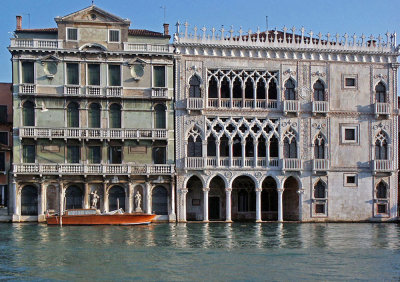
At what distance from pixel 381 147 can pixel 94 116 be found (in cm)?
1667

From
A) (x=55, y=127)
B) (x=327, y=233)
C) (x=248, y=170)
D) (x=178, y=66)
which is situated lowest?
(x=327, y=233)

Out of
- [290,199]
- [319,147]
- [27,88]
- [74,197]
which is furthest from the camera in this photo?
[290,199]

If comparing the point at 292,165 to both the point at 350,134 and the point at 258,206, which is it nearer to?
the point at 258,206

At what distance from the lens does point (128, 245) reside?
26.6m

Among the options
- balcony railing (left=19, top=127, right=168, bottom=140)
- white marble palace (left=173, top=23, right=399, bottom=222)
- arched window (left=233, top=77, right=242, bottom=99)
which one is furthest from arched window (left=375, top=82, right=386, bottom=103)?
balcony railing (left=19, top=127, right=168, bottom=140)

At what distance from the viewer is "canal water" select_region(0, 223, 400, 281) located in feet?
66.5

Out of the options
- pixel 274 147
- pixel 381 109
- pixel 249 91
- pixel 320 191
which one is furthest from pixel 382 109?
pixel 249 91

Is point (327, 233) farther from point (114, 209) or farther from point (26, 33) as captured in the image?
point (26, 33)

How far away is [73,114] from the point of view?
38.1m

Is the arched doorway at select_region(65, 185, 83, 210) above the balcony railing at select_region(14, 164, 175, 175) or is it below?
below

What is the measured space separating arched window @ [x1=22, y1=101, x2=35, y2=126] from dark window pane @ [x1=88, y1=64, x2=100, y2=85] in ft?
11.0

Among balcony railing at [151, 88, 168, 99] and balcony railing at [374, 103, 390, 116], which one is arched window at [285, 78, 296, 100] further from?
balcony railing at [151, 88, 168, 99]

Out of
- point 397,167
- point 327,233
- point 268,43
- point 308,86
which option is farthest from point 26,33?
point 397,167

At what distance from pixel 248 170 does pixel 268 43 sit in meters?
7.36
